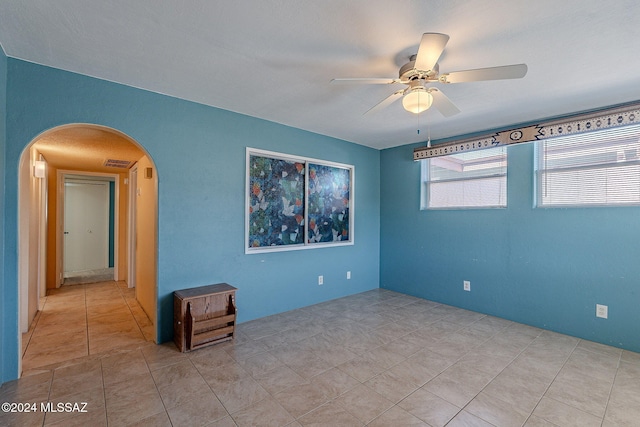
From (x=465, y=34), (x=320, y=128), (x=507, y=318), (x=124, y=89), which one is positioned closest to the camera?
(x=465, y=34)

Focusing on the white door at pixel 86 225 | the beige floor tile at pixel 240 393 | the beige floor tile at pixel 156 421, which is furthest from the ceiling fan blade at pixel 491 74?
the white door at pixel 86 225

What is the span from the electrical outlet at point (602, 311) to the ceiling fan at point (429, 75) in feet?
8.45

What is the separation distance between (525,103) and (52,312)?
5.96 metres

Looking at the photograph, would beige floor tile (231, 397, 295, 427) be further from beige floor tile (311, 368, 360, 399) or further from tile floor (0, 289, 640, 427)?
beige floor tile (311, 368, 360, 399)

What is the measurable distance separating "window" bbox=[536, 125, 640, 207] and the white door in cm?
801

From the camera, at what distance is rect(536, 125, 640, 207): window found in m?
2.74

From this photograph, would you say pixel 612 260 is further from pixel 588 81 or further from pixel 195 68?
pixel 195 68

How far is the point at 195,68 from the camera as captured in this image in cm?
222

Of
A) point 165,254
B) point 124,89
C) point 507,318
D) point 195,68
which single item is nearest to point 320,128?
point 195,68

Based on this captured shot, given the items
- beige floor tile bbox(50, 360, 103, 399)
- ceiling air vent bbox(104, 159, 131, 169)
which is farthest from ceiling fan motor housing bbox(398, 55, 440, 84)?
ceiling air vent bbox(104, 159, 131, 169)

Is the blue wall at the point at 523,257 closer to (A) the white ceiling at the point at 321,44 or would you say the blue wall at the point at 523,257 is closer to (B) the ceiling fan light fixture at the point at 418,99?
(A) the white ceiling at the point at 321,44

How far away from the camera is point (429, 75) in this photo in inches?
75.3

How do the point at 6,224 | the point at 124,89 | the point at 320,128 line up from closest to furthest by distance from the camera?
1. the point at 6,224
2. the point at 124,89
3. the point at 320,128

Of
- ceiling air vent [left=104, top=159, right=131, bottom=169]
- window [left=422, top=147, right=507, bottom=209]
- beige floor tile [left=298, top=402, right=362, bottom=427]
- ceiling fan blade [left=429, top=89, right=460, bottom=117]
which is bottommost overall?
beige floor tile [left=298, top=402, right=362, bottom=427]
